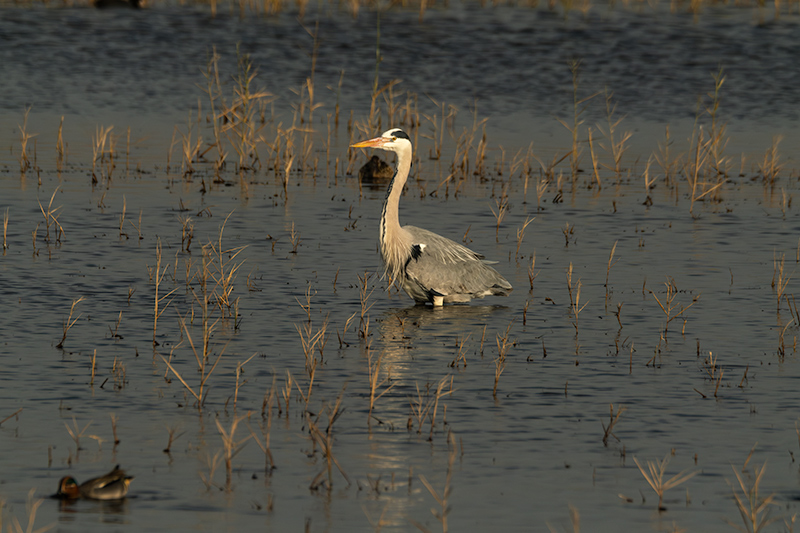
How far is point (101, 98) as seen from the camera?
24.9 meters

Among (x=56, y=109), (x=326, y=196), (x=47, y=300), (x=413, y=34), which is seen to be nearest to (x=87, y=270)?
(x=47, y=300)

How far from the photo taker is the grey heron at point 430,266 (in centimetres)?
Answer: 1221

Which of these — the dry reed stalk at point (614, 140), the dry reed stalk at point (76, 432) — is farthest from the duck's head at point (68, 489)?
the dry reed stalk at point (614, 140)

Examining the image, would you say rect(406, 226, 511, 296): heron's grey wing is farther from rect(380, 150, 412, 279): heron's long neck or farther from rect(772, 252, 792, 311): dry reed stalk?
rect(772, 252, 792, 311): dry reed stalk

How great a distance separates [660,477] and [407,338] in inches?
169

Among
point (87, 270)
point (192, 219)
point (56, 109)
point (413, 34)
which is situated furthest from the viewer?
point (413, 34)

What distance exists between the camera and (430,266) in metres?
12.2

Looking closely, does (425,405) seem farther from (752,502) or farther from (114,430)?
(752,502)

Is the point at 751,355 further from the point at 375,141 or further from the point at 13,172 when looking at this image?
the point at 13,172

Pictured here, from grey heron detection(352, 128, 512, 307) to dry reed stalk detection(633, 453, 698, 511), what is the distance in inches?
184

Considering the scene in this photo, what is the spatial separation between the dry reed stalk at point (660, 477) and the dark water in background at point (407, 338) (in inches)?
2.7

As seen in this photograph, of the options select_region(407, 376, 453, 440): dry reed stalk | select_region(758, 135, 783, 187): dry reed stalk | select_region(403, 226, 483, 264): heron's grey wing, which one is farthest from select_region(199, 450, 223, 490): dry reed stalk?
select_region(758, 135, 783, 187): dry reed stalk

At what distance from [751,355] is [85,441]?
5328 mm

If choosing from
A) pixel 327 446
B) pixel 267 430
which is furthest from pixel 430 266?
pixel 327 446
